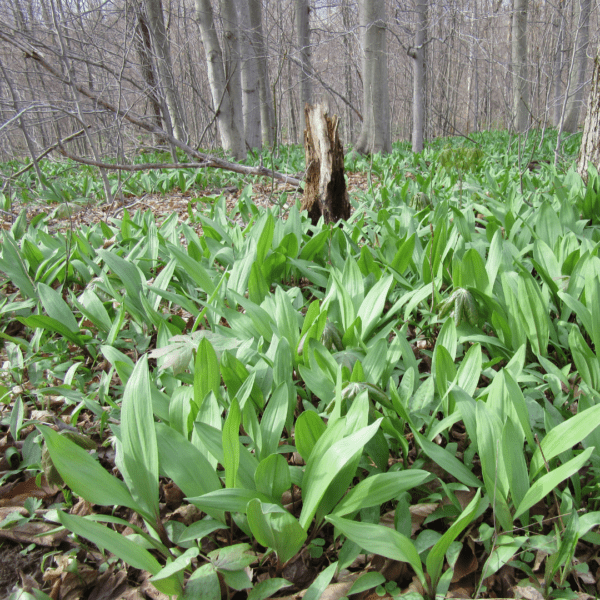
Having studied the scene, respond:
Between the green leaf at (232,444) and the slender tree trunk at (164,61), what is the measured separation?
5.64 metres

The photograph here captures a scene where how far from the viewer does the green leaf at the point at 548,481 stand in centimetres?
98

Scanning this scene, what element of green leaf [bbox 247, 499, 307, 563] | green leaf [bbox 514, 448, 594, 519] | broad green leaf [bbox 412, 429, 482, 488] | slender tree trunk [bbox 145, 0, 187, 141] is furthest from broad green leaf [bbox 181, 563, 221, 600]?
slender tree trunk [bbox 145, 0, 187, 141]

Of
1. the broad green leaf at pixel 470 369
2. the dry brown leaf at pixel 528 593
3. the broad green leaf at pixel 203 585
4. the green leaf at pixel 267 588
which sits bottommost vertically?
the dry brown leaf at pixel 528 593

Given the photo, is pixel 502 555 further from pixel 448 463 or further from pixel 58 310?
pixel 58 310

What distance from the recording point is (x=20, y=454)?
1.60m

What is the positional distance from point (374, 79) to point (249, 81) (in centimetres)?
336

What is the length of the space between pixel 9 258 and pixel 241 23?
27.5 ft

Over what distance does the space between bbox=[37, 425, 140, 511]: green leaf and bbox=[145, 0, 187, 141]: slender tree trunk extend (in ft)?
18.4

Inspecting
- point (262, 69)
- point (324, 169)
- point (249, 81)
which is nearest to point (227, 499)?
point (324, 169)

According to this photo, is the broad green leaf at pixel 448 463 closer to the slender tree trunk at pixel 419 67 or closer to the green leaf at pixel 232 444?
the green leaf at pixel 232 444

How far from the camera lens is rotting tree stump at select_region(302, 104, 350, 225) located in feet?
11.8

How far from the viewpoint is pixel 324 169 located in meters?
3.63

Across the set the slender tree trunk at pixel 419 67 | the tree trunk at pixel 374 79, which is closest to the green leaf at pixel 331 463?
the tree trunk at pixel 374 79

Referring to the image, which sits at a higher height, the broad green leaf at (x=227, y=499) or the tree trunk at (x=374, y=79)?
the tree trunk at (x=374, y=79)
